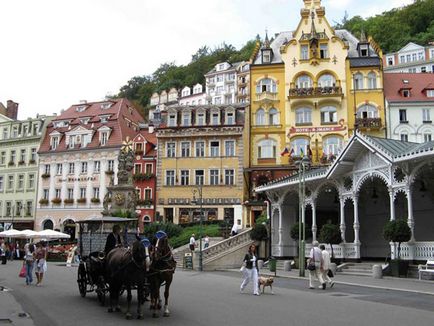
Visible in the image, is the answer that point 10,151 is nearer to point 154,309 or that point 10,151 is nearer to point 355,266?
point 355,266

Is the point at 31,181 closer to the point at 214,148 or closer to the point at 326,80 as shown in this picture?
the point at 214,148

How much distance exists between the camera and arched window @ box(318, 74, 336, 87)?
166ft

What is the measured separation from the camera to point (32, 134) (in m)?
65.2

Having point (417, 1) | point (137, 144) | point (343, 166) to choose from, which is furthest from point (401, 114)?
point (417, 1)

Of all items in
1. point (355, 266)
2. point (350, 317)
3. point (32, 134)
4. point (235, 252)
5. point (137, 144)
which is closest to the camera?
point (350, 317)

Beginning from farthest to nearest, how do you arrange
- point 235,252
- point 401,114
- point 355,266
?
point 401,114, point 235,252, point 355,266

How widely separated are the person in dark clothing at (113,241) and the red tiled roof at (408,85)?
4042cm

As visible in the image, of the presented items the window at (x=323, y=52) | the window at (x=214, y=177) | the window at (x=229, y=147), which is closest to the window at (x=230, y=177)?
the window at (x=214, y=177)

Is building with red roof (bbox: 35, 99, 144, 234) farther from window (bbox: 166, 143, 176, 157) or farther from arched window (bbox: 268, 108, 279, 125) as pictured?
arched window (bbox: 268, 108, 279, 125)

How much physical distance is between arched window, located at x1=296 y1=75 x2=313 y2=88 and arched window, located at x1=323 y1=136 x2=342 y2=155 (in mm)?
5671

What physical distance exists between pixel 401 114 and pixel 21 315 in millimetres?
43838

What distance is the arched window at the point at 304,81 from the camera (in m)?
51.1

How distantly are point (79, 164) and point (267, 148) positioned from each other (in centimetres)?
2280

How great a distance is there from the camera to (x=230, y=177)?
52188mm
